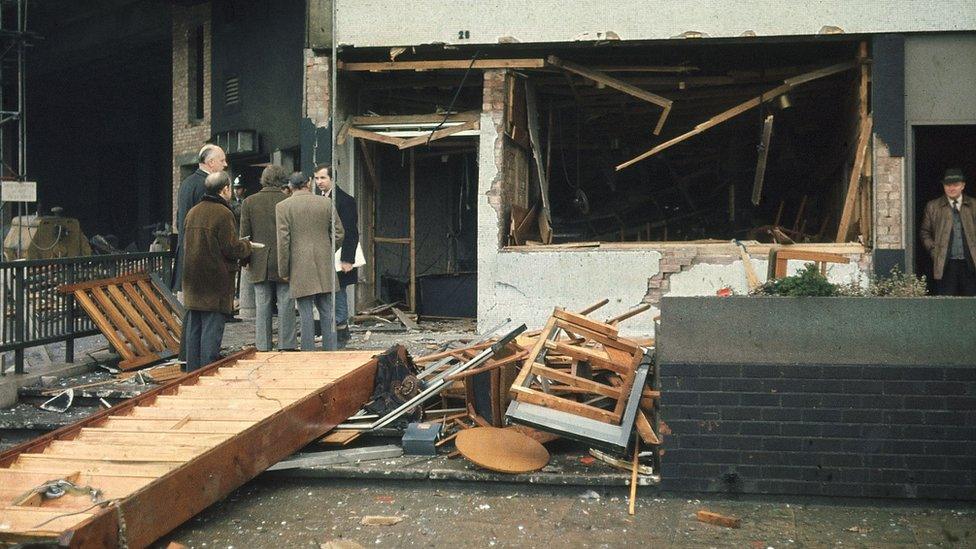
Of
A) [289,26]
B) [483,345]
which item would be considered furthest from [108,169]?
[483,345]

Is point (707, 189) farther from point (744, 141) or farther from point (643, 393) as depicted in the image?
point (643, 393)

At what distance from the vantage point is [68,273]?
8.96 m

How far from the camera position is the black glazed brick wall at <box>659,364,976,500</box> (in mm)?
5324

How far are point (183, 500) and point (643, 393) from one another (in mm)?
2998

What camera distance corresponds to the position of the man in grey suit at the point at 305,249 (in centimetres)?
837

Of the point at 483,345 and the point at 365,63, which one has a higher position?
the point at 365,63

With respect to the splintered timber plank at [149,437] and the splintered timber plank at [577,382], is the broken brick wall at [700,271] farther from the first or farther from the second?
the splintered timber plank at [149,437]

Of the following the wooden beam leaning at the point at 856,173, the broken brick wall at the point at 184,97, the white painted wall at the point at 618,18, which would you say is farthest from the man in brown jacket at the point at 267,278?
the broken brick wall at the point at 184,97

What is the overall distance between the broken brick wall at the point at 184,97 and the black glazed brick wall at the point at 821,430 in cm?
1503

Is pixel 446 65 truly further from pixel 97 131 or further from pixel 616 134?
pixel 97 131

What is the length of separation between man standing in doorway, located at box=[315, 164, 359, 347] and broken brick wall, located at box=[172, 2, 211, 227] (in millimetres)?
9788

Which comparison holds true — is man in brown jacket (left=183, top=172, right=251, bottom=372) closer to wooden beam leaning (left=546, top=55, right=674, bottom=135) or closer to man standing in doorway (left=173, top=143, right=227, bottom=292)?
man standing in doorway (left=173, top=143, right=227, bottom=292)

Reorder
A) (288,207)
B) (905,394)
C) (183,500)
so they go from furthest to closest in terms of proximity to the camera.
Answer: (288,207), (905,394), (183,500)

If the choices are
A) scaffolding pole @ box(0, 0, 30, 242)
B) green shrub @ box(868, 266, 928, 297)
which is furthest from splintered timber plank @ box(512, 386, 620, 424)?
scaffolding pole @ box(0, 0, 30, 242)
